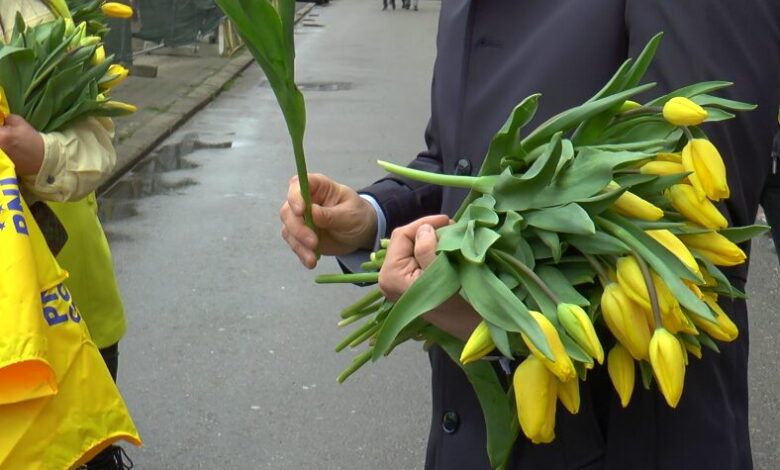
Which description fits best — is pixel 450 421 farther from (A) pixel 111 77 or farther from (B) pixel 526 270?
(A) pixel 111 77

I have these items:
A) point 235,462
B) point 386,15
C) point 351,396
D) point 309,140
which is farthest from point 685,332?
point 386,15

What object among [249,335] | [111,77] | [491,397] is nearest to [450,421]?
[491,397]

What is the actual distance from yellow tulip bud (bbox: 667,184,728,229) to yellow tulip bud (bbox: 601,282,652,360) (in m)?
0.13

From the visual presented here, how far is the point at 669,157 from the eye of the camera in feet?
4.43

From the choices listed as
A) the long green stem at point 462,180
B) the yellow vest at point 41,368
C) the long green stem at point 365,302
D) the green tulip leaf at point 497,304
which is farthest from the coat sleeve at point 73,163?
the green tulip leaf at point 497,304

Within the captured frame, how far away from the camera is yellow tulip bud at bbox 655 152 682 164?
4.42ft

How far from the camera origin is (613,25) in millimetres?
1483

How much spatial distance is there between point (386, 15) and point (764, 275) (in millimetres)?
20324

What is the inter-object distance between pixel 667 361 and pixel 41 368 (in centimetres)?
136

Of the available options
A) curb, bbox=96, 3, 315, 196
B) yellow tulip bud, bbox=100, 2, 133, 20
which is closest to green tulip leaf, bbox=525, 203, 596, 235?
yellow tulip bud, bbox=100, 2, 133, 20

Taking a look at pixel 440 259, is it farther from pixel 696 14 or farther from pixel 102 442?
pixel 102 442

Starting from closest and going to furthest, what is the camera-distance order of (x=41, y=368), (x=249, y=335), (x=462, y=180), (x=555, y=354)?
(x=555, y=354)
(x=462, y=180)
(x=41, y=368)
(x=249, y=335)

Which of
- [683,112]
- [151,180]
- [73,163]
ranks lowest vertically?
[151,180]

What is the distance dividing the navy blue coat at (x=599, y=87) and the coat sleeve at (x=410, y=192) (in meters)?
0.14
